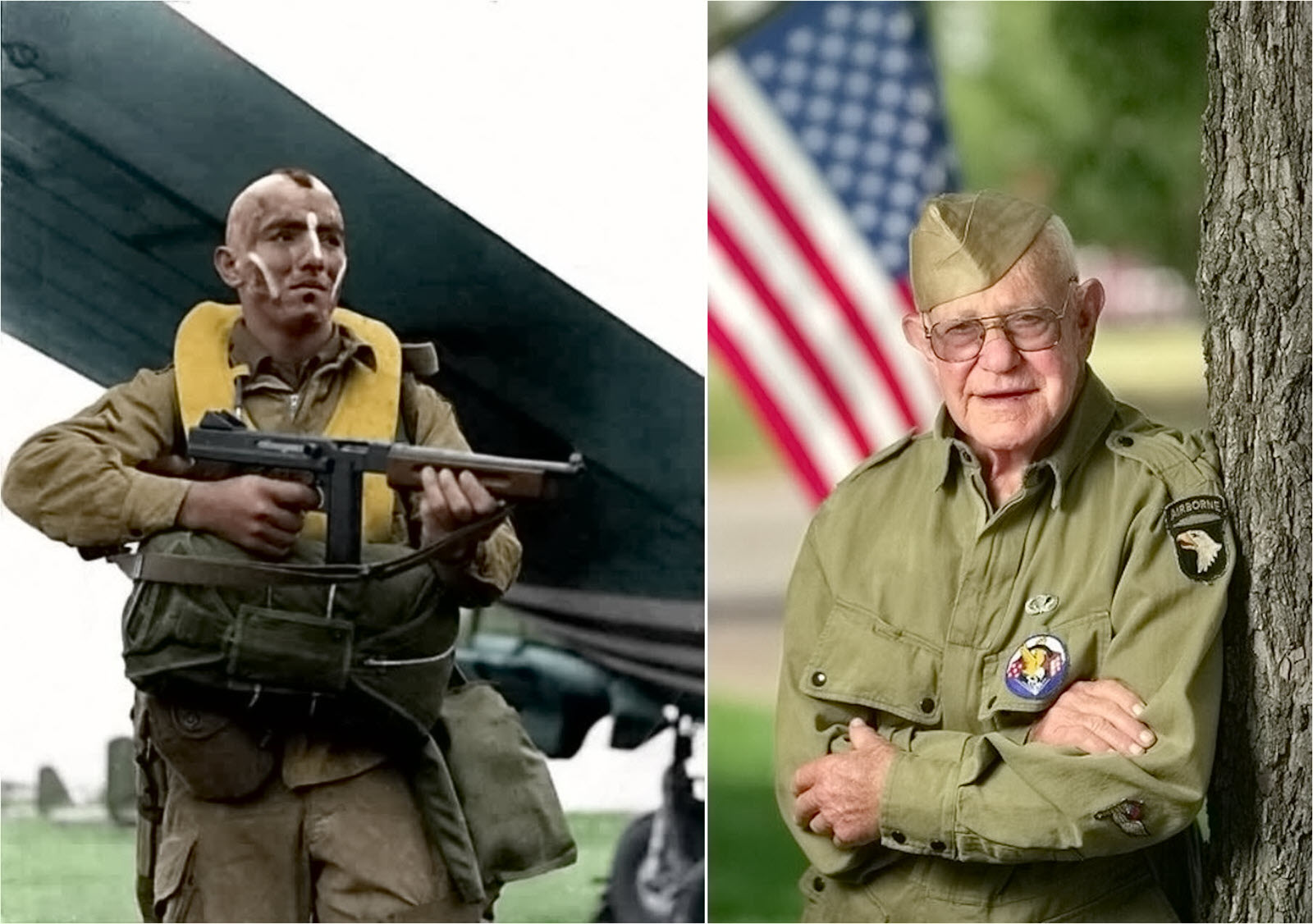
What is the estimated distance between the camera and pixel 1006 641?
373 cm

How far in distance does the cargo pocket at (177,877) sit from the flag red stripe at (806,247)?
181 cm

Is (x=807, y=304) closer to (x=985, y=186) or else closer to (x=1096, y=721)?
(x=985, y=186)

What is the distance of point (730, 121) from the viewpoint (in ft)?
14.0

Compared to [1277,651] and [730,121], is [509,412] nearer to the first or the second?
[730,121]

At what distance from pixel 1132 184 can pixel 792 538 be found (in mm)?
1069

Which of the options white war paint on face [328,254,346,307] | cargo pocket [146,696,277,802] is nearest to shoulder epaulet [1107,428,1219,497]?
white war paint on face [328,254,346,307]

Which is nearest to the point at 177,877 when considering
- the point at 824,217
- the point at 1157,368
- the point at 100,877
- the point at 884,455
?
the point at 100,877

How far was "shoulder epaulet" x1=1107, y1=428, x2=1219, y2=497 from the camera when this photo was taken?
3.75 metres

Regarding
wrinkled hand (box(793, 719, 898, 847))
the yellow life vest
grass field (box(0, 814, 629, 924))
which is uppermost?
the yellow life vest

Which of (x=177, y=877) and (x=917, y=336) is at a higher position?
(x=917, y=336)

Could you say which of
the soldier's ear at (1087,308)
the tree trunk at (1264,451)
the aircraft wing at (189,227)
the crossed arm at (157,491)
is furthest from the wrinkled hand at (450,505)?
the tree trunk at (1264,451)

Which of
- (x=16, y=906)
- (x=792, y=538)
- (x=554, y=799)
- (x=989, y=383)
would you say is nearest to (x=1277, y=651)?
(x=989, y=383)

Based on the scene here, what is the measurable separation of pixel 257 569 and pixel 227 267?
0.66 meters

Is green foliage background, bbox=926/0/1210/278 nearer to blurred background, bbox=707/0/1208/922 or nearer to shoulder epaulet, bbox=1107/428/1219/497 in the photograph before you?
blurred background, bbox=707/0/1208/922
